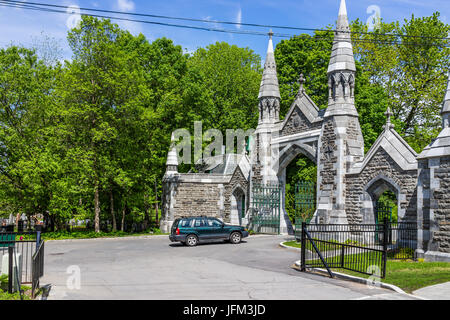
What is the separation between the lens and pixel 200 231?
1905cm

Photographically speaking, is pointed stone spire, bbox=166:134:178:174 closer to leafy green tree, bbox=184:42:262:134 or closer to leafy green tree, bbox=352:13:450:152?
leafy green tree, bbox=184:42:262:134

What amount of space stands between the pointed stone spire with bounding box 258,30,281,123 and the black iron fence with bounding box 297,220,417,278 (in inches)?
355

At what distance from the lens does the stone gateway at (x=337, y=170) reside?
13.3m

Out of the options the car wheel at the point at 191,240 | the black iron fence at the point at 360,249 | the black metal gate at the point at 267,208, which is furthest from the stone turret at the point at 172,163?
the black iron fence at the point at 360,249

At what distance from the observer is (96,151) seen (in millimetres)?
26703

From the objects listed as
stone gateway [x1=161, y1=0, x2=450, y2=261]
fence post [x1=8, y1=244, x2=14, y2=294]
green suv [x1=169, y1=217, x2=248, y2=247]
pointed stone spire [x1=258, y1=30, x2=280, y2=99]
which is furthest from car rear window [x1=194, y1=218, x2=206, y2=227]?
fence post [x1=8, y1=244, x2=14, y2=294]

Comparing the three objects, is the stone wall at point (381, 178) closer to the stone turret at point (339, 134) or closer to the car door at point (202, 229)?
the stone turret at point (339, 134)

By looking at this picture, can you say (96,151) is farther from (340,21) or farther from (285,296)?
(285,296)

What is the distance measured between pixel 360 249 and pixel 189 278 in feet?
19.9

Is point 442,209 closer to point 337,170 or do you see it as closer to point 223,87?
point 337,170

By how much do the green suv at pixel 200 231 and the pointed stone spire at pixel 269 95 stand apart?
28.5ft

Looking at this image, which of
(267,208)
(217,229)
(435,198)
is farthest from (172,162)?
(435,198)

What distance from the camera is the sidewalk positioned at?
7.85 m

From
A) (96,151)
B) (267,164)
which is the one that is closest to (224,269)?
(267,164)
